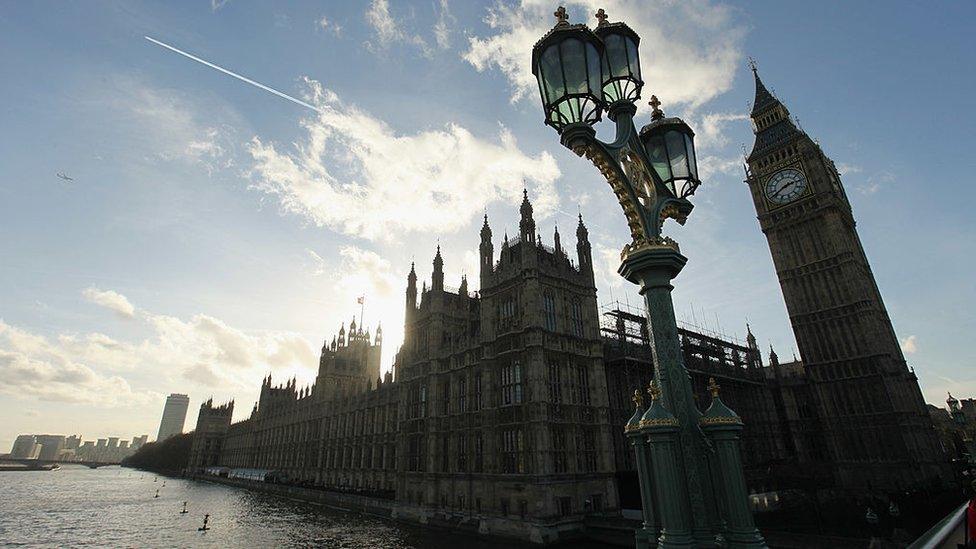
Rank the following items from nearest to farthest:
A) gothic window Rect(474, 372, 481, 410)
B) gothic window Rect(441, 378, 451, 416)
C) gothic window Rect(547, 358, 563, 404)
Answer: gothic window Rect(547, 358, 563, 404) → gothic window Rect(474, 372, 481, 410) → gothic window Rect(441, 378, 451, 416)

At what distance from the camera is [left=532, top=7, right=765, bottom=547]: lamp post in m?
5.12

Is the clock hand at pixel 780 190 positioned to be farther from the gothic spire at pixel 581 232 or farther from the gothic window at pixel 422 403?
the gothic window at pixel 422 403

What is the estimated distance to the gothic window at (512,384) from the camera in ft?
112

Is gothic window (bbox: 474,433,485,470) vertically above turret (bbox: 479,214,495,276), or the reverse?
turret (bbox: 479,214,495,276)

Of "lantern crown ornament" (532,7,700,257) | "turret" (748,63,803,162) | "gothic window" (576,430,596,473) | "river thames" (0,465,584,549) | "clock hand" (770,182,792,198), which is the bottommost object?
"river thames" (0,465,584,549)

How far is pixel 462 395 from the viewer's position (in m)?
39.9

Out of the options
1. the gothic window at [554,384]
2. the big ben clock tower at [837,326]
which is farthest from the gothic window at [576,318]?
the big ben clock tower at [837,326]

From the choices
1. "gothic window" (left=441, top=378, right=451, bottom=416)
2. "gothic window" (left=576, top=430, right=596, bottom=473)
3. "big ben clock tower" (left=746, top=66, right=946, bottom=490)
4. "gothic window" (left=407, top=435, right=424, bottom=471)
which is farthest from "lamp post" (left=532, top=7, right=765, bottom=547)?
"big ben clock tower" (left=746, top=66, right=946, bottom=490)

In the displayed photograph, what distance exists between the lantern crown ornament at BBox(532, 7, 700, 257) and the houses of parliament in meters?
27.2

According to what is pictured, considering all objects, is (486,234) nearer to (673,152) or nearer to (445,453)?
(445,453)

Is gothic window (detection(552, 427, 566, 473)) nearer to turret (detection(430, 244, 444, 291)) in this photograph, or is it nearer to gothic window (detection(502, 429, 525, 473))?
gothic window (detection(502, 429, 525, 473))

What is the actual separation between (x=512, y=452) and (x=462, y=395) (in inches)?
324

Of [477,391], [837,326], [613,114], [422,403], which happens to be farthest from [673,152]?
[837,326]

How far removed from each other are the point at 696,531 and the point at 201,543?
4211cm
